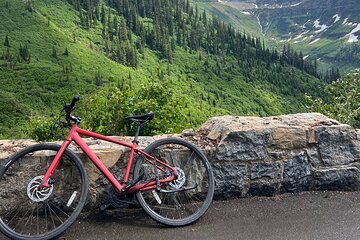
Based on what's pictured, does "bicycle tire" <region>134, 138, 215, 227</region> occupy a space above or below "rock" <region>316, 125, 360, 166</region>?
below

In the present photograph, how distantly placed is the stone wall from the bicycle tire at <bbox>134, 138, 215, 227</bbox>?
0.30 m

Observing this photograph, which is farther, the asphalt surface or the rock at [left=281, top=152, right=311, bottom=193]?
the rock at [left=281, top=152, right=311, bottom=193]

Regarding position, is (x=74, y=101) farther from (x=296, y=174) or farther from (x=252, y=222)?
(x=296, y=174)

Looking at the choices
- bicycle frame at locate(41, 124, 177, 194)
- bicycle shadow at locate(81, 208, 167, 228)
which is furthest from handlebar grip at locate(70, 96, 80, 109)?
bicycle shadow at locate(81, 208, 167, 228)

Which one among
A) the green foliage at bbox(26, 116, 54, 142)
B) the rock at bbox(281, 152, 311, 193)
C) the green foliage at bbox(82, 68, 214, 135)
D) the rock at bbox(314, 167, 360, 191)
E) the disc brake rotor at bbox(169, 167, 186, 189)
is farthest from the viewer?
the green foliage at bbox(26, 116, 54, 142)

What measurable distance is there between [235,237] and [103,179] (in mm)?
2026

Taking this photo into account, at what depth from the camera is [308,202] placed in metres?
6.32

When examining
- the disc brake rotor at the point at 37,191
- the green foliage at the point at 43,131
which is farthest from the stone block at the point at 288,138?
the green foliage at the point at 43,131

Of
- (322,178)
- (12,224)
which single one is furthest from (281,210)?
(12,224)

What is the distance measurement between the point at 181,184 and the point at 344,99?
31.4 meters

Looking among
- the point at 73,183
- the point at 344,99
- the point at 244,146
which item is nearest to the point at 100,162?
the point at 73,183

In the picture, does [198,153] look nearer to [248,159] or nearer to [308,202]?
[248,159]

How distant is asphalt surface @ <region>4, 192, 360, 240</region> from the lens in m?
5.18

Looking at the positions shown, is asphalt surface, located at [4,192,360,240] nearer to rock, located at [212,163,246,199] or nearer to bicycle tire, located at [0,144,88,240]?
rock, located at [212,163,246,199]
